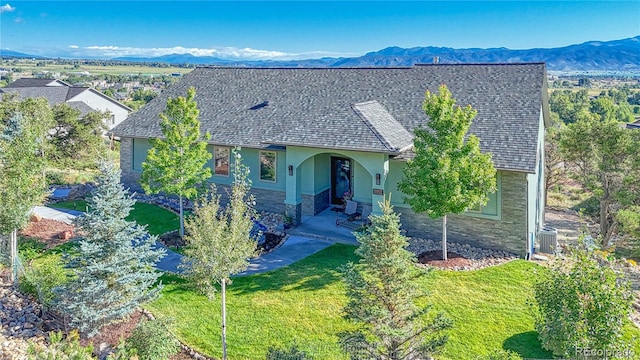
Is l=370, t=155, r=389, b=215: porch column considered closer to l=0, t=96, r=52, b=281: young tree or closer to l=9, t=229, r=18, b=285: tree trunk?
l=0, t=96, r=52, b=281: young tree

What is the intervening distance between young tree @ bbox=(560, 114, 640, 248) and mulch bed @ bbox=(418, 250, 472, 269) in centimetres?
970

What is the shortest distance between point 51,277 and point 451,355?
434 inches

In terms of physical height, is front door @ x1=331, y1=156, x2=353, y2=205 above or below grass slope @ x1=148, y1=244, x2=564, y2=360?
above

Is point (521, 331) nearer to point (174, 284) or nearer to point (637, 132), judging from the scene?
point (174, 284)

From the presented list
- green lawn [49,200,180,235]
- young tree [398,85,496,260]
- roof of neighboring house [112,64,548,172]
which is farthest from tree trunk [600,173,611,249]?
green lawn [49,200,180,235]

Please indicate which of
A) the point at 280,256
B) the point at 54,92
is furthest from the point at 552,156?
the point at 54,92

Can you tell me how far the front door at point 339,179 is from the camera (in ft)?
74.6

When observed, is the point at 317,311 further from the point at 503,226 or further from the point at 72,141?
the point at 72,141

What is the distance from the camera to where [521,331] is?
11.7 m

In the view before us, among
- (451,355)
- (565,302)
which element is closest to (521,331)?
(451,355)

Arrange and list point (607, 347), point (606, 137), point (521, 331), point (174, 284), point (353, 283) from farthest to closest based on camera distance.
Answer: point (606, 137)
point (174, 284)
point (521, 331)
point (353, 283)
point (607, 347)

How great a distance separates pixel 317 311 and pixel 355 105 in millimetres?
10733

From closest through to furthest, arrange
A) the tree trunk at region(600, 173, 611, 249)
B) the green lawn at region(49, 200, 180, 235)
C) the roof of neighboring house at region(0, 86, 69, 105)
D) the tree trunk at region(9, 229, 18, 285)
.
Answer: the tree trunk at region(9, 229, 18, 285) < the green lawn at region(49, 200, 180, 235) < the tree trunk at region(600, 173, 611, 249) < the roof of neighboring house at region(0, 86, 69, 105)

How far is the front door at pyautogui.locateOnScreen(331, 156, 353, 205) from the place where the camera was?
22.8m
